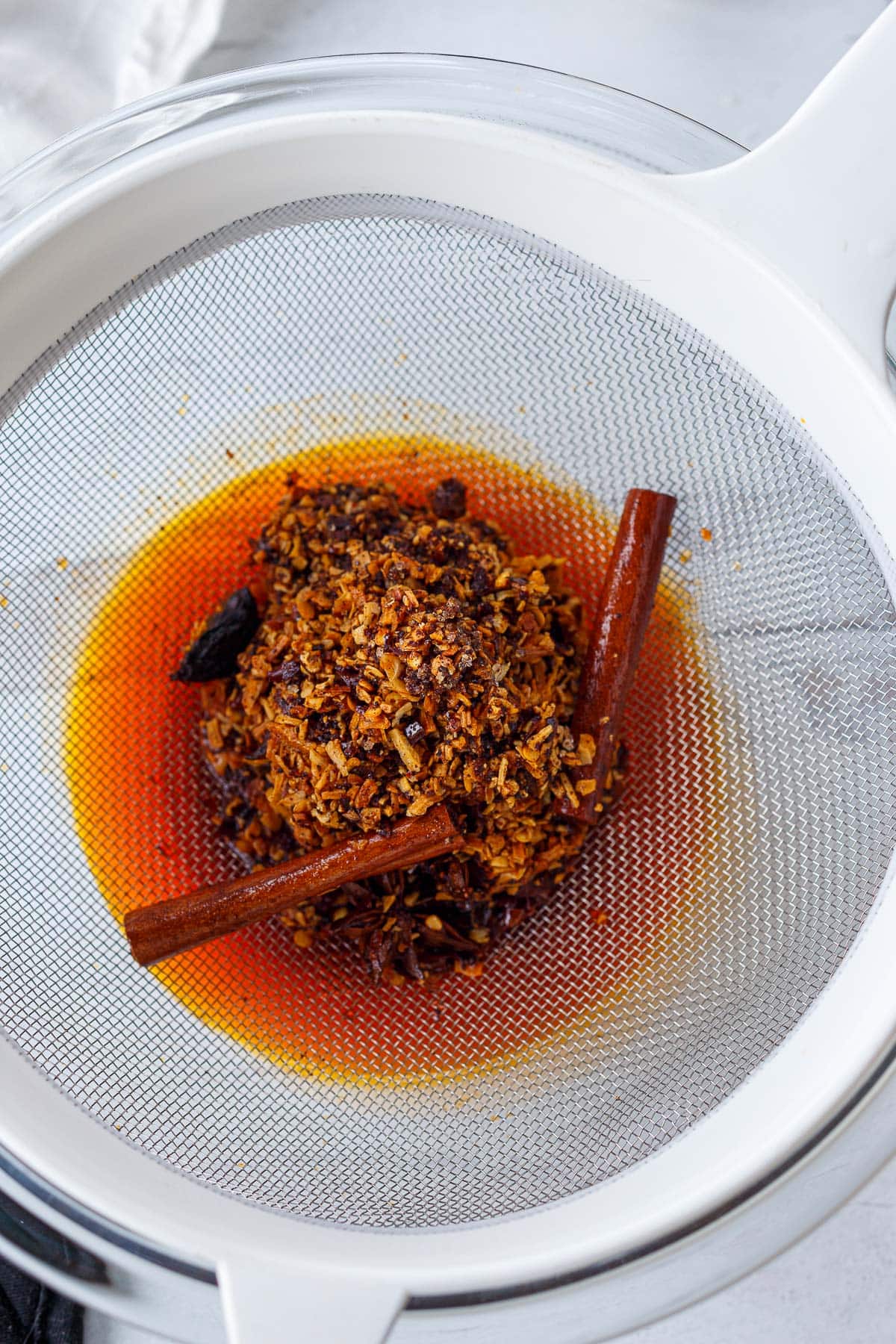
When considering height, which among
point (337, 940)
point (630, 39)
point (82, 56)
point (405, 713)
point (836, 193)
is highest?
point (630, 39)

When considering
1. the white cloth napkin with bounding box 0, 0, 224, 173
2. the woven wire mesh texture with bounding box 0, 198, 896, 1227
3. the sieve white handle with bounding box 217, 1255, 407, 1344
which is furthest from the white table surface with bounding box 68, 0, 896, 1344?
the sieve white handle with bounding box 217, 1255, 407, 1344

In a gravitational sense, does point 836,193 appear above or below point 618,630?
above

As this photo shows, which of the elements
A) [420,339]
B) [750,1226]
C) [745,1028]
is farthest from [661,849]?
[420,339]

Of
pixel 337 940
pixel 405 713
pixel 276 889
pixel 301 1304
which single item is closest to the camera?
pixel 301 1304

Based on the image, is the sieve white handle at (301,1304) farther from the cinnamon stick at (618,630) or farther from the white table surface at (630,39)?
the white table surface at (630,39)

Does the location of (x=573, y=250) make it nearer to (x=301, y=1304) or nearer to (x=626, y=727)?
(x=626, y=727)

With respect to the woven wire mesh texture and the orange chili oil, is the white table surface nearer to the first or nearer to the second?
the woven wire mesh texture

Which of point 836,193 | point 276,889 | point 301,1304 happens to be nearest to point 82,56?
point 836,193
